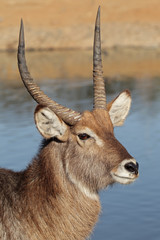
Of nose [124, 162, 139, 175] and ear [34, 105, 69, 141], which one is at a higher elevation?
ear [34, 105, 69, 141]

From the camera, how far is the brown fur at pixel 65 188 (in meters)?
6.30

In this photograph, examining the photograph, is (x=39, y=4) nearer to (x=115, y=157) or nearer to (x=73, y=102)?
(x=73, y=102)

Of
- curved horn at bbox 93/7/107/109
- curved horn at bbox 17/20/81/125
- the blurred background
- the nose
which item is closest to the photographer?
the nose

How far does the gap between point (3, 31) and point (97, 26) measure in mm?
33193

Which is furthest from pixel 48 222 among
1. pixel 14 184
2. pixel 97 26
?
pixel 97 26

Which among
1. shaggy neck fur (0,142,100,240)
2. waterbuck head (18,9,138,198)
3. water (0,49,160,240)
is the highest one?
water (0,49,160,240)

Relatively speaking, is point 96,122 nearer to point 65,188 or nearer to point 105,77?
point 65,188

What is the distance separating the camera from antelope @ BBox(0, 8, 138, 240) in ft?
20.6

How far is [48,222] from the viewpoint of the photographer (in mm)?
6316

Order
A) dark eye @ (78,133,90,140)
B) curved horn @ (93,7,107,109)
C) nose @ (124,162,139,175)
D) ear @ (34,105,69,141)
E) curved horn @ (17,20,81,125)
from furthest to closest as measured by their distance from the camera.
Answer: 1. curved horn @ (93,7,107,109)
2. curved horn @ (17,20,81,125)
3. dark eye @ (78,133,90,140)
4. ear @ (34,105,69,141)
5. nose @ (124,162,139,175)

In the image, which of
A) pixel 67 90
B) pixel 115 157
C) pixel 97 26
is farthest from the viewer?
pixel 67 90

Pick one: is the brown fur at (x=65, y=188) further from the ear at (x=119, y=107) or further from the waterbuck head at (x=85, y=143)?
the ear at (x=119, y=107)

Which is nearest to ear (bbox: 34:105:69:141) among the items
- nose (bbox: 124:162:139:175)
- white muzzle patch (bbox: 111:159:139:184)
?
white muzzle patch (bbox: 111:159:139:184)

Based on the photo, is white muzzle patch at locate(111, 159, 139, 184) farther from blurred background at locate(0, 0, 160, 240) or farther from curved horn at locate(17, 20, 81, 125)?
blurred background at locate(0, 0, 160, 240)
